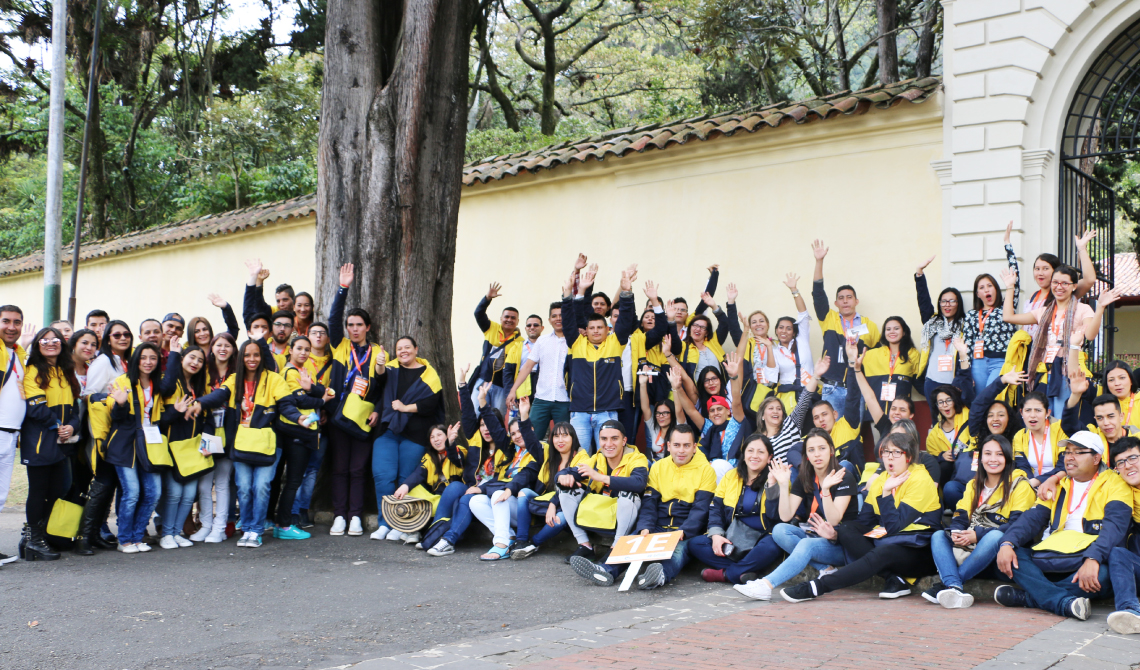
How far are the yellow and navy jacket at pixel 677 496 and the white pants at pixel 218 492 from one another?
3.48 meters

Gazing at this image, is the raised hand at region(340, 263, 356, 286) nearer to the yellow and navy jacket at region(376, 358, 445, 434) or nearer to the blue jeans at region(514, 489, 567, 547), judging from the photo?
the yellow and navy jacket at region(376, 358, 445, 434)

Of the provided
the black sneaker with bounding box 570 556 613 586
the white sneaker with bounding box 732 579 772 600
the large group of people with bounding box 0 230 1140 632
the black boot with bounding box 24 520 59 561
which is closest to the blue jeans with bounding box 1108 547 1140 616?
the large group of people with bounding box 0 230 1140 632

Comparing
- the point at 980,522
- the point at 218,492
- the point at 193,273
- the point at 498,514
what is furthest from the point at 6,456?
the point at 193,273

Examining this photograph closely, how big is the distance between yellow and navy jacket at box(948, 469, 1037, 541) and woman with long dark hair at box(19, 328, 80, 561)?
6395mm

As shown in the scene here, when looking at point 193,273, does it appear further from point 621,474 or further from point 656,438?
point 621,474

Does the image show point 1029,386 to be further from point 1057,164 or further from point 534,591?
point 534,591

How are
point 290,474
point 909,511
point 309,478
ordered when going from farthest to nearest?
point 309,478
point 290,474
point 909,511

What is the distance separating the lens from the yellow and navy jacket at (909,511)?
19.6ft

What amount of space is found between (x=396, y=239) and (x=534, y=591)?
3892mm

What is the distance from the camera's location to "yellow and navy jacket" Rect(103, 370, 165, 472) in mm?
7273

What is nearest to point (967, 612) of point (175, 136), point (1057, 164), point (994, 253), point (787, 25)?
point (994, 253)

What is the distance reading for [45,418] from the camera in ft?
22.5

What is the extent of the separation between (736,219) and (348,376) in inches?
178

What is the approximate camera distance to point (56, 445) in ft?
22.8
